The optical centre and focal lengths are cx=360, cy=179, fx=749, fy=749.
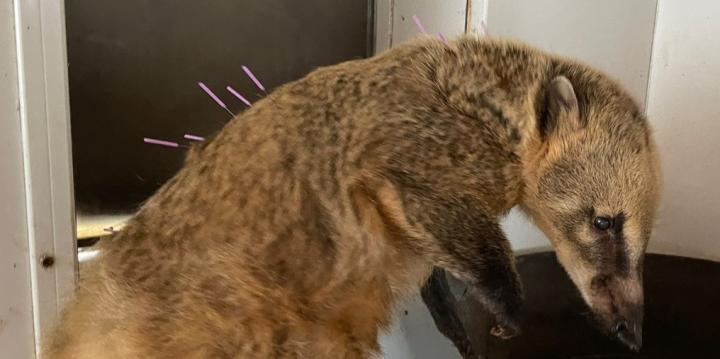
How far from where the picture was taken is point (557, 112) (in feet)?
4.05

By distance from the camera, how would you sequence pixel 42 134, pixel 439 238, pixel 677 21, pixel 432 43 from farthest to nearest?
pixel 677 21
pixel 42 134
pixel 432 43
pixel 439 238

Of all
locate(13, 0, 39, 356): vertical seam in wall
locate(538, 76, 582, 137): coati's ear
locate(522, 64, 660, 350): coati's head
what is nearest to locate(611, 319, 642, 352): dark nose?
locate(522, 64, 660, 350): coati's head

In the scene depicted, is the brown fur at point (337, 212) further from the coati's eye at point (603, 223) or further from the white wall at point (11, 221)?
the white wall at point (11, 221)

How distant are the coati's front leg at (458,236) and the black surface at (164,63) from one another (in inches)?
33.6

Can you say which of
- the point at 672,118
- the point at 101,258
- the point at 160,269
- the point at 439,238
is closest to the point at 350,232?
the point at 439,238

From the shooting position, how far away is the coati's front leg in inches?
44.3

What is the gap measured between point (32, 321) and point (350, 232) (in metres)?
0.81

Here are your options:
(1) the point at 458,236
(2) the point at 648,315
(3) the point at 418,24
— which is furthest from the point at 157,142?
(2) the point at 648,315

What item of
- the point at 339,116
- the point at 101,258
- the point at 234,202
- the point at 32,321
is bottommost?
the point at 32,321

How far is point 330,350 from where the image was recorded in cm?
116

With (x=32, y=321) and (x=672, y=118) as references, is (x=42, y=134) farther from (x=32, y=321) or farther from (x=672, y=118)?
(x=672, y=118)

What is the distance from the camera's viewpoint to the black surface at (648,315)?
182cm

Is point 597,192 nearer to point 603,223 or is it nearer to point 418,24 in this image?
point 603,223

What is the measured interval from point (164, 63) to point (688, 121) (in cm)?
134
